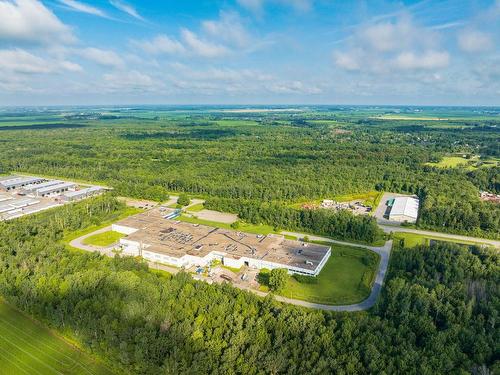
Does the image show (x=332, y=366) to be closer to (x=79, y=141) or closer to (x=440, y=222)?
(x=440, y=222)

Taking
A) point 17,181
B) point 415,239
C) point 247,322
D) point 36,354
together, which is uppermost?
point 247,322

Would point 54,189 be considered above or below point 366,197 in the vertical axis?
above

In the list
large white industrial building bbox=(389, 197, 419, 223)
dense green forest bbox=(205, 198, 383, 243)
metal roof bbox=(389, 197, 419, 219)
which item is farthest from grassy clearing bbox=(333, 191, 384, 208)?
dense green forest bbox=(205, 198, 383, 243)

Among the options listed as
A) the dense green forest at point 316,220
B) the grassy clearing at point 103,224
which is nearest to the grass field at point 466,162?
the dense green forest at point 316,220

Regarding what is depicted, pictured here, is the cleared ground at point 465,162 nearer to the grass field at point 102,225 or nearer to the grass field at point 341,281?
the grass field at point 341,281

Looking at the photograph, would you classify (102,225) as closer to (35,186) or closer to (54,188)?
(54,188)

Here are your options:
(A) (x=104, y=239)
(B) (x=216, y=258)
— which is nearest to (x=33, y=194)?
(A) (x=104, y=239)
